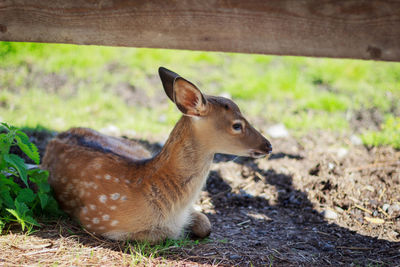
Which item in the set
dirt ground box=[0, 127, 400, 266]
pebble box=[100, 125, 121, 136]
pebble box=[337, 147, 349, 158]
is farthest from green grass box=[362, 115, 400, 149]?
pebble box=[100, 125, 121, 136]

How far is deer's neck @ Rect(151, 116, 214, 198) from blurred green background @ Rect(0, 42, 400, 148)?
215 centimetres

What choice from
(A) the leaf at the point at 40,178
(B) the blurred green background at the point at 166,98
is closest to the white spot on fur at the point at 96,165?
(A) the leaf at the point at 40,178

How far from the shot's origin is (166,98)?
20.7ft

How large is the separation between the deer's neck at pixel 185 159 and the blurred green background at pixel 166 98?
2.15 metres

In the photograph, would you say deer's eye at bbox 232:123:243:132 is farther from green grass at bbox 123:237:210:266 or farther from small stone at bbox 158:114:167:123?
small stone at bbox 158:114:167:123

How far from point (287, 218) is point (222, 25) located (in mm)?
1912

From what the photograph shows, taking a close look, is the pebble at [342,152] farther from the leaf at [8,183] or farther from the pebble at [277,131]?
the leaf at [8,183]

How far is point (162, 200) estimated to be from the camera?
10.5ft

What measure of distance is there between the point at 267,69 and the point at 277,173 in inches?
121

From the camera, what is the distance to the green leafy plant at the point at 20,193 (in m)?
2.92

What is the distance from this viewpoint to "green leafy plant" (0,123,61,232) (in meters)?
2.92

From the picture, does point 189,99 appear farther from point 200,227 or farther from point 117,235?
point 117,235

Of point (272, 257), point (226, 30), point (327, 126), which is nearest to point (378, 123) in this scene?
point (327, 126)

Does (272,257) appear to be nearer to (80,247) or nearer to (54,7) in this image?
(80,247)
